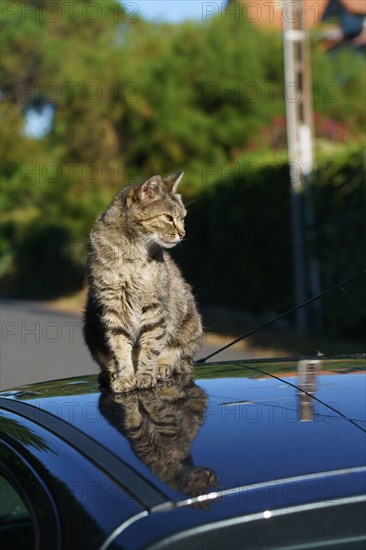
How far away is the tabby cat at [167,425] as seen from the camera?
2.10 m

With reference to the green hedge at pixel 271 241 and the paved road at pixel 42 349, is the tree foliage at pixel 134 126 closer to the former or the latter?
the green hedge at pixel 271 241

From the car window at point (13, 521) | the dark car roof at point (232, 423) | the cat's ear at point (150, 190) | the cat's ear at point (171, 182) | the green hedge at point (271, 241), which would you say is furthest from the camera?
the green hedge at point (271, 241)

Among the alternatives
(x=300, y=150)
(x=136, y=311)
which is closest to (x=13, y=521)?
(x=136, y=311)

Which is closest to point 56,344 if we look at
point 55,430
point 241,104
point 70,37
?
point 55,430

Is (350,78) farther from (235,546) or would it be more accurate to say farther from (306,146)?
(235,546)

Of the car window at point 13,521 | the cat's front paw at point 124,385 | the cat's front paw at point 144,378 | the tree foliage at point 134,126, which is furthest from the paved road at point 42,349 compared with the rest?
the tree foliage at point 134,126

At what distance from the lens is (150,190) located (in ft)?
19.9

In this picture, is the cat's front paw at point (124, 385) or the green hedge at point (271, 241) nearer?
the cat's front paw at point (124, 385)

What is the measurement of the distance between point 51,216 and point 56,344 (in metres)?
16.8

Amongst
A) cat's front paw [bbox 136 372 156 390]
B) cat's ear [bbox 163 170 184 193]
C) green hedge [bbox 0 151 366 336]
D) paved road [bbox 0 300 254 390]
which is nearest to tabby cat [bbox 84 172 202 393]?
cat's front paw [bbox 136 372 156 390]

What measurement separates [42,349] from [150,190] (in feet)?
29.0

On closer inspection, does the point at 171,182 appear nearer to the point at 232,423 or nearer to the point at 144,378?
the point at 144,378

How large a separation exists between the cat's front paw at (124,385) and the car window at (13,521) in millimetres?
525

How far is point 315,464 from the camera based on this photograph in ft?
6.88
